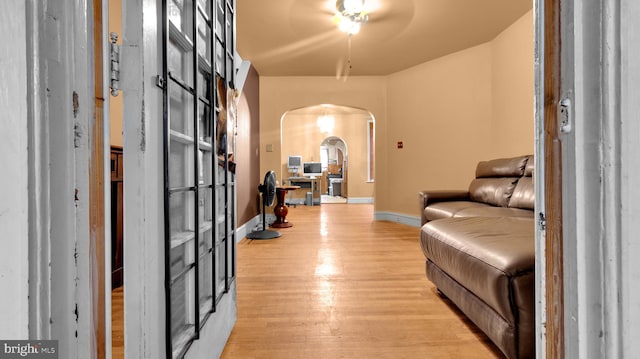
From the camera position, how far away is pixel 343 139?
384 inches

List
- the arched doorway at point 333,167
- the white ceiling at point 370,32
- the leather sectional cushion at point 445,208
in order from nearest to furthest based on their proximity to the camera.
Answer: the leather sectional cushion at point 445,208 < the white ceiling at point 370,32 < the arched doorway at point 333,167

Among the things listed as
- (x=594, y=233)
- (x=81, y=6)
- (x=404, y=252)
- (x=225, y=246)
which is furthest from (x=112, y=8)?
(x=404, y=252)

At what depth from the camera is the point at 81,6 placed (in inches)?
20.4

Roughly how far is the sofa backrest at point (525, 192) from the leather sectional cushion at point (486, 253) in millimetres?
1076

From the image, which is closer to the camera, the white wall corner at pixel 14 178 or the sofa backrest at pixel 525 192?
the white wall corner at pixel 14 178

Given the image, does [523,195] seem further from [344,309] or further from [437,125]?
Answer: [437,125]

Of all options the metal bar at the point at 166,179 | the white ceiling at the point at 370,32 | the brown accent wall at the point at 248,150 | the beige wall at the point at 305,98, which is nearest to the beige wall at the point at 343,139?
the beige wall at the point at 305,98

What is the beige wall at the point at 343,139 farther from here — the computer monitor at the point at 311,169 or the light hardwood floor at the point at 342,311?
the light hardwood floor at the point at 342,311

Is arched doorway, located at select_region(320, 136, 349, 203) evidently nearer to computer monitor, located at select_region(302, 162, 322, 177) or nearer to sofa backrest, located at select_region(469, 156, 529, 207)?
computer monitor, located at select_region(302, 162, 322, 177)

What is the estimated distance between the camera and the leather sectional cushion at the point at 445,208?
2939 mm

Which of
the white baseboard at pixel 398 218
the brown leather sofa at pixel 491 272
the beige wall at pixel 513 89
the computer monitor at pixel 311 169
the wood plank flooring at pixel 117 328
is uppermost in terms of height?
the beige wall at pixel 513 89

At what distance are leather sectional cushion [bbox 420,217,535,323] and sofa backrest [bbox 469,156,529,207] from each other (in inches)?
54.5

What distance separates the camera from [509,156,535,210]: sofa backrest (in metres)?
2.70

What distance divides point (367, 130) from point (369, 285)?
26.3ft
